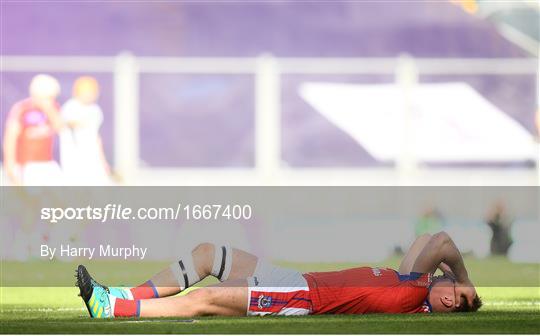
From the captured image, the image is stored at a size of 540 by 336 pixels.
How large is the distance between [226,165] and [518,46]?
297 centimetres

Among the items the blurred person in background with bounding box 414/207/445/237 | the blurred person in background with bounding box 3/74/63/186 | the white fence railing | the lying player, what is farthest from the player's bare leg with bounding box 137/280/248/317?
the blurred person in background with bounding box 414/207/445/237

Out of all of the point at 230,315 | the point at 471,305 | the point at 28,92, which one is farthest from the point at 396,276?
the point at 28,92

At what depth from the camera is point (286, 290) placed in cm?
556

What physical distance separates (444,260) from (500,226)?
447 cm

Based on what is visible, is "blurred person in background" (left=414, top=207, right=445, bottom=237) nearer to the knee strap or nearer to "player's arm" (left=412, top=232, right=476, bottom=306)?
"player's arm" (left=412, top=232, right=476, bottom=306)

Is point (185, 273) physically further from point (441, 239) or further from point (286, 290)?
point (441, 239)

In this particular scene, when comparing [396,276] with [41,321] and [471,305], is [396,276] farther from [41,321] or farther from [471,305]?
[41,321]

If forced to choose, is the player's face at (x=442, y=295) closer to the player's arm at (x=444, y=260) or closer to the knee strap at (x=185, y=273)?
the player's arm at (x=444, y=260)

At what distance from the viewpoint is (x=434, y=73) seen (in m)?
10.0

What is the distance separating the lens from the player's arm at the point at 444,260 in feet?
18.8

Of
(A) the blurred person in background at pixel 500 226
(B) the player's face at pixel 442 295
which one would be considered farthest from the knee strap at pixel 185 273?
(A) the blurred person in background at pixel 500 226

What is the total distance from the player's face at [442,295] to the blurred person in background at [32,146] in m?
4.39

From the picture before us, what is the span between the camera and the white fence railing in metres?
9.74

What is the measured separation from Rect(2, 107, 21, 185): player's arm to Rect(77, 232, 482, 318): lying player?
3.79m
